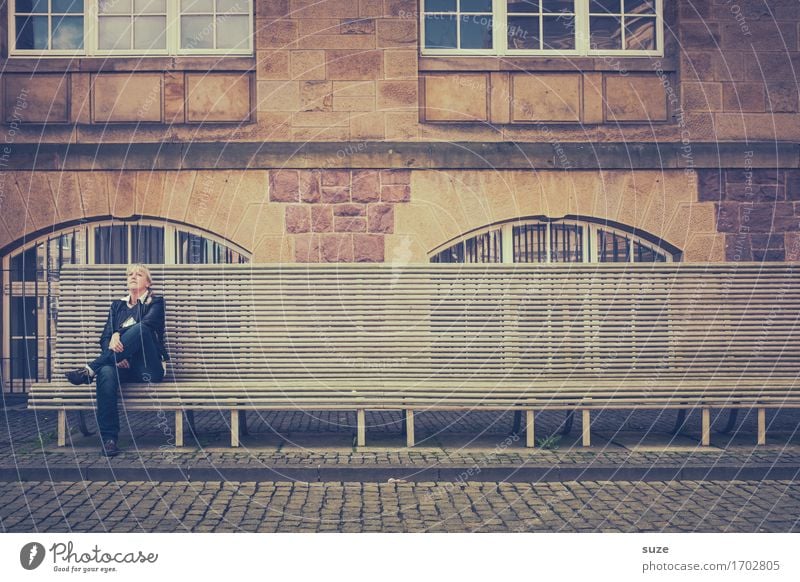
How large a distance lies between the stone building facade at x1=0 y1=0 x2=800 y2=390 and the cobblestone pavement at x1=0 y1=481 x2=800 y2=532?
4642mm

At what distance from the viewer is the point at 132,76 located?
10453mm

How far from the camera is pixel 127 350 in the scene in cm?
714

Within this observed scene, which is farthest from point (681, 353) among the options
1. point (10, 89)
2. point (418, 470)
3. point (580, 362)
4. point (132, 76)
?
point (10, 89)

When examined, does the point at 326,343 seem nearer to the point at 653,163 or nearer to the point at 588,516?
the point at 588,516

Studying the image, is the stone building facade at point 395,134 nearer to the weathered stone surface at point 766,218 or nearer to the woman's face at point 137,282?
the weathered stone surface at point 766,218

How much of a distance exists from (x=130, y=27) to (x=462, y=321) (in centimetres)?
621

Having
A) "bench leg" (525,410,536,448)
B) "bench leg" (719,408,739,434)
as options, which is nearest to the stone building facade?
"bench leg" (719,408,739,434)

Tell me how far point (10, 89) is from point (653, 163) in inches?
318

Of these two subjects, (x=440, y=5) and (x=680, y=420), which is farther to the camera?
(x=440, y=5)

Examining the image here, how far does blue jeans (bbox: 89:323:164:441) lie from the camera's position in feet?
22.8

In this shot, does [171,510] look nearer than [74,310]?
Yes

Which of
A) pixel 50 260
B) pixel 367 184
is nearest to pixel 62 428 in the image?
pixel 50 260

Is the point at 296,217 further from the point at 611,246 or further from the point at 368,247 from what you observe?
the point at 611,246

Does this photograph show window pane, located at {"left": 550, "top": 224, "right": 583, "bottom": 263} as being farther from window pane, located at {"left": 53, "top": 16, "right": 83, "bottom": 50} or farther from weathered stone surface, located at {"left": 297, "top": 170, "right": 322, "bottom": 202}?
window pane, located at {"left": 53, "top": 16, "right": 83, "bottom": 50}
